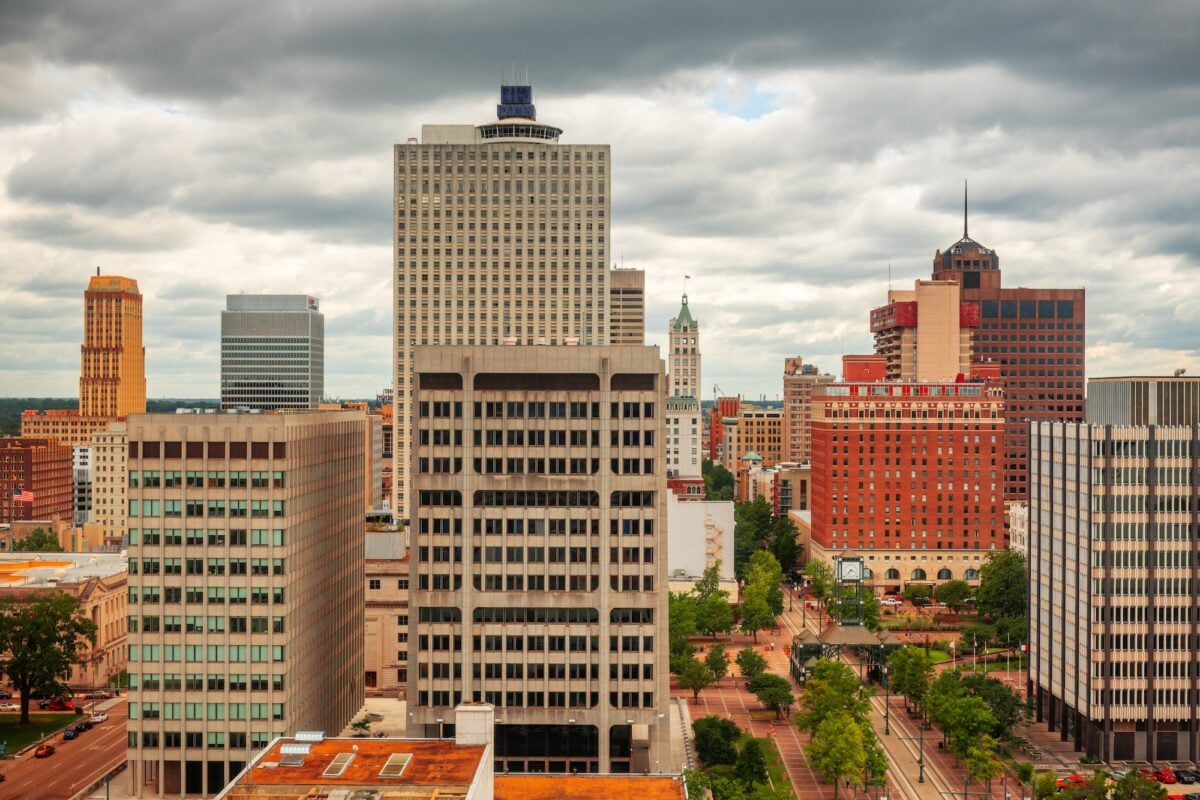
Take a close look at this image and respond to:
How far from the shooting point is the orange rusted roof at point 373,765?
10338 centimetres

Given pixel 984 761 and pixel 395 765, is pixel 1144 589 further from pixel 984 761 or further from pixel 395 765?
pixel 395 765

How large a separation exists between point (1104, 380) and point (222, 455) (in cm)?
11568

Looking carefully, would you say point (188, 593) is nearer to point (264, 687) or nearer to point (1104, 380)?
point (264, 687)

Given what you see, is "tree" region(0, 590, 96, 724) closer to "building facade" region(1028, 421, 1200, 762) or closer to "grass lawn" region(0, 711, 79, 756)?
"grass lawn" region(0, 711, 79, 756)

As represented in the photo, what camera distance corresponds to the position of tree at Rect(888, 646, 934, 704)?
611 ft

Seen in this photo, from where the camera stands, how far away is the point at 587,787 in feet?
369

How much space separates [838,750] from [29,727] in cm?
11476

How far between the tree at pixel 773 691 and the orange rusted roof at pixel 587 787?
262 ft

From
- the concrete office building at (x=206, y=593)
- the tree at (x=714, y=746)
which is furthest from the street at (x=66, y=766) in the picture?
the tree at (x=714, y=746)

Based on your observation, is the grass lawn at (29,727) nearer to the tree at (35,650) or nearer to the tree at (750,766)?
the tree at (35,650)

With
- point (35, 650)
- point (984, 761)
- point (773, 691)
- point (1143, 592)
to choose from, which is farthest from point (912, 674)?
point (35, 650)

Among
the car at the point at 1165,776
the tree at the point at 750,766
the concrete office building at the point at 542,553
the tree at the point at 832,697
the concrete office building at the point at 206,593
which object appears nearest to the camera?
the concrete office building at the point at 206,593

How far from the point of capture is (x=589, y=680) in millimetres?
154000

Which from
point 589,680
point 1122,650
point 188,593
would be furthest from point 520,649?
point 1122,650
